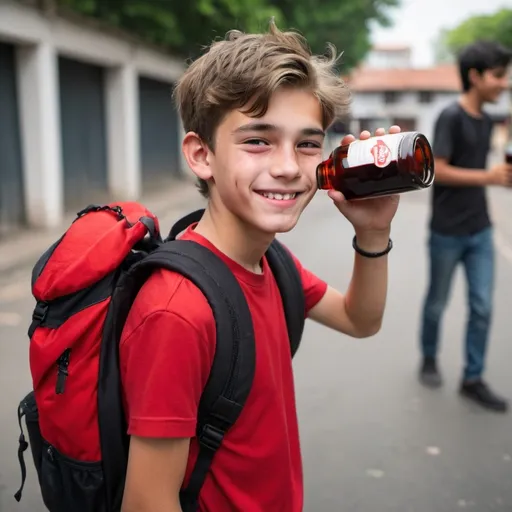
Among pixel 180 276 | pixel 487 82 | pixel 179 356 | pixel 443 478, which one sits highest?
pixel 487 82

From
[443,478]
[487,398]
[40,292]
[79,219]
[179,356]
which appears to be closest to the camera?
[179,356]

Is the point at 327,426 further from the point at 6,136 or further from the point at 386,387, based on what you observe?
the point at 6,136

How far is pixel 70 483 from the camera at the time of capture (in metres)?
1.34

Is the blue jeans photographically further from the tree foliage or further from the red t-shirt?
the tree foliage

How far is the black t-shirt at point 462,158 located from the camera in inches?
147

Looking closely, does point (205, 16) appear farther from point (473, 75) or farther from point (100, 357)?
point (100, 357)

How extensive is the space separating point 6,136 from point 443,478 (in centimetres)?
803

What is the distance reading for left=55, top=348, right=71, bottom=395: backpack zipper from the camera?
1277mm

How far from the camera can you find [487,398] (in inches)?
150

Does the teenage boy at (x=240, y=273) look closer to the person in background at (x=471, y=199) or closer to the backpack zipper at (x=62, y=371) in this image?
the backpack zipper at (x=62, y=371)

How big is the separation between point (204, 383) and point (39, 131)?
350 inches

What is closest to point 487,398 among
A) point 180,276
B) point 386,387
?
point 386,387

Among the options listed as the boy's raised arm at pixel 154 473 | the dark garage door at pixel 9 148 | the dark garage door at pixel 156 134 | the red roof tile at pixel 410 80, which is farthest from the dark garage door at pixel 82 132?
the red roof tile at pixel 410 80

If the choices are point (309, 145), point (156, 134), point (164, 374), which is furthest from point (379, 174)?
point (156, 134)
